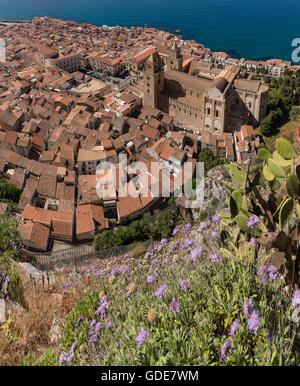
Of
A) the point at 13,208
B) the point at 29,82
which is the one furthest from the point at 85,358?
the point at 29,82

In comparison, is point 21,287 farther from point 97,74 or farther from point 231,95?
point 97,74

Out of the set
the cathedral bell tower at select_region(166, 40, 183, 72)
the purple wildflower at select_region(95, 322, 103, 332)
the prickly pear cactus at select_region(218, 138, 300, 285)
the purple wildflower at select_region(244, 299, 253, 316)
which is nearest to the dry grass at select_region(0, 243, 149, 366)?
the purple wildflower at select_region(95, 322, 103, 332)

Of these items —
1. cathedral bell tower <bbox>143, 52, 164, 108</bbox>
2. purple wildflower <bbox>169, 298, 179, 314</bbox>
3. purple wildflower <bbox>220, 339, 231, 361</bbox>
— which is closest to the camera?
purple wildflower <bbox>220, 339, 231, 361</bbox>

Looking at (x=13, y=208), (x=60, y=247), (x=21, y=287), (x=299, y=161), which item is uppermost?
(x=299, y=161)

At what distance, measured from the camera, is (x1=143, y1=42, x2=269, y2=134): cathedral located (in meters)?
21.4

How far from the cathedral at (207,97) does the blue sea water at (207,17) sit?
2583cm

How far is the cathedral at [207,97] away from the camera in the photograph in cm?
2144

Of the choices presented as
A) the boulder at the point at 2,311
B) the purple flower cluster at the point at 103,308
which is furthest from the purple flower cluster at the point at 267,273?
the boulder at the point at 2,311

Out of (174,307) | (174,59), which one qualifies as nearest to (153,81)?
(174,59)

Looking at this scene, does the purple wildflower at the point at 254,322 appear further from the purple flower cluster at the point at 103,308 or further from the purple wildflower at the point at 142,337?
the purple flower cluster at the point at 103,308

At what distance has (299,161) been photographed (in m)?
3.64

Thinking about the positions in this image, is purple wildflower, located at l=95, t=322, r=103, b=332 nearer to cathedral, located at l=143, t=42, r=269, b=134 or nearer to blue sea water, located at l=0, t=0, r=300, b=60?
cathedral, located at l=143, t=42, r=269, b=134

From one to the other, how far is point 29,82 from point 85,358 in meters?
28.5

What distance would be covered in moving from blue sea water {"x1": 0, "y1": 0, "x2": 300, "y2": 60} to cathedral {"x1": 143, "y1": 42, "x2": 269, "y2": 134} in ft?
84.7
